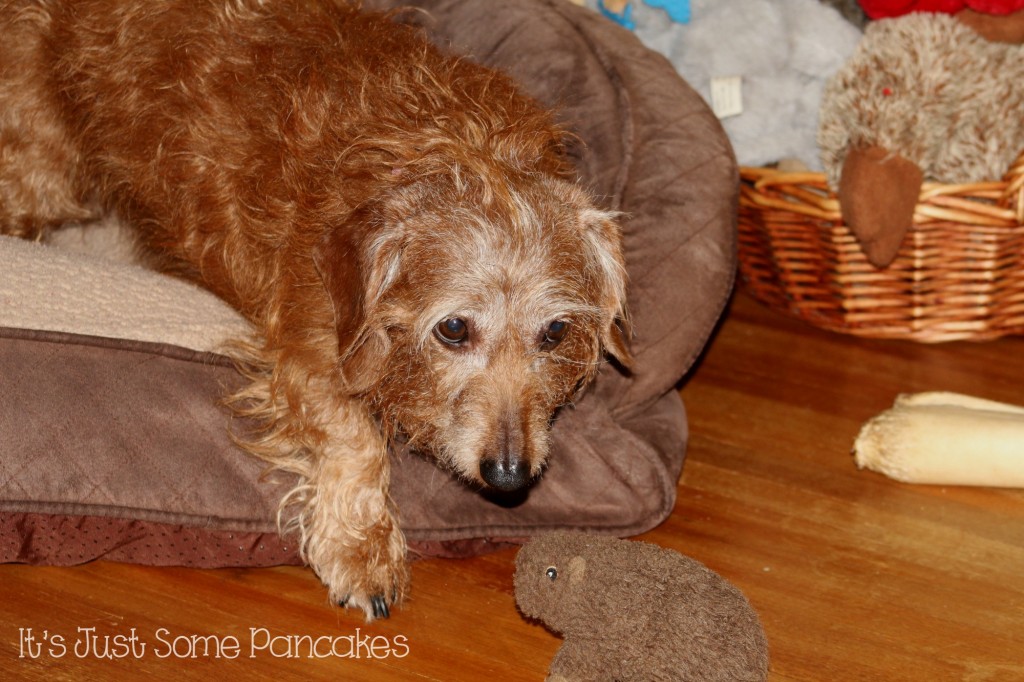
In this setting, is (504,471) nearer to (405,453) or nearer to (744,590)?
(405,453)

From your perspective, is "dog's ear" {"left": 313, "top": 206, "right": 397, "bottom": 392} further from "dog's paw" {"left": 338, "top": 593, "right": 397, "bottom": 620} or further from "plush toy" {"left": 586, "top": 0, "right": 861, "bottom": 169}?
"plush toy" {"left": 586, "top": 0, "right": 861, "bottom": 169}

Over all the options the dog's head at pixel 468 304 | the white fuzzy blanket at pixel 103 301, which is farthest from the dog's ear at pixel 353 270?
the white fuzzy blanket at pixel 103 301

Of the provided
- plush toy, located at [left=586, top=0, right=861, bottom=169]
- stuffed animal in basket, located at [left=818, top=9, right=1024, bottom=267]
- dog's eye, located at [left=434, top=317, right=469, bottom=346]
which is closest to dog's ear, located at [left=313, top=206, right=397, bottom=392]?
dog's eye, located at [left=434, top=317, right=469, bottom=346]

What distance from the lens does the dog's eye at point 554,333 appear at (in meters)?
2.98

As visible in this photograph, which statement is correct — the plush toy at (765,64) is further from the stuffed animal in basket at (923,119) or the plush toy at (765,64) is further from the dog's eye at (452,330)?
the dog's eye at (452,330)

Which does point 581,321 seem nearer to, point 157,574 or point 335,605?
point 335,605

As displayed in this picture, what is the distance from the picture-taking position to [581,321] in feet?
10.1

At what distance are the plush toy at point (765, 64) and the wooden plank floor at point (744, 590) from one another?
138 centimetres

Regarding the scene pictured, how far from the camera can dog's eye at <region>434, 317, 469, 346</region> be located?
287 cm

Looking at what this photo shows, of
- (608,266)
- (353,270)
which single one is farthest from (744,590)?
(353,270)

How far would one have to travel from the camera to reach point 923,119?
14.2ft

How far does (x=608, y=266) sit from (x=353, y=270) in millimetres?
719

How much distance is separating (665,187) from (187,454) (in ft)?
5.61

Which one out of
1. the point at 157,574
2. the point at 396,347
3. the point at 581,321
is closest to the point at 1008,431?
the point at 581,321
